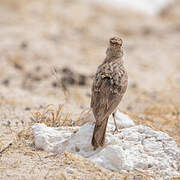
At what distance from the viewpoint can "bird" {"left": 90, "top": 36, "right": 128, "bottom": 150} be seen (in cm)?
402

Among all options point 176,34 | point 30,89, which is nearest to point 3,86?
point 30,89

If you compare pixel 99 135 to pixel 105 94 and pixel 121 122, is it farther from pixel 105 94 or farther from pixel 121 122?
pixel 121 122

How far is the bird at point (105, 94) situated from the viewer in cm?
402

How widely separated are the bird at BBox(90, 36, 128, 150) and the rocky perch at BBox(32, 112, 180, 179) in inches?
6.9

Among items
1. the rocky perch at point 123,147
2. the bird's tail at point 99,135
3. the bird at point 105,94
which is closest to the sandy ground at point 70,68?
the rocky perch at point 123,147

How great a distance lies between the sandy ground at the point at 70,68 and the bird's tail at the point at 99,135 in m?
0.26

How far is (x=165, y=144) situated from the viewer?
13.8ft

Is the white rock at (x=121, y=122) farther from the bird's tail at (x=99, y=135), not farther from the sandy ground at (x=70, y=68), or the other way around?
the bird's tail at (x=99, y=135)

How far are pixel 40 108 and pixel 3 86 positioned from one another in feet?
6.72

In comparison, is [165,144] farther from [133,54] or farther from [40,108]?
[133,54]

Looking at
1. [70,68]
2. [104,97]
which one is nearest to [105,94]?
[104,97]

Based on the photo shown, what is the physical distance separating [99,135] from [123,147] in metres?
0.34

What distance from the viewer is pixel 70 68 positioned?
8.85m

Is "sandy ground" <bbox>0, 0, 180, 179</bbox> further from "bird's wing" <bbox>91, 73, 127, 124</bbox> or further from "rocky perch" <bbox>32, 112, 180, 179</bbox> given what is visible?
"bird's wing" <bbox>91, 73, 127, 124</bbox>
